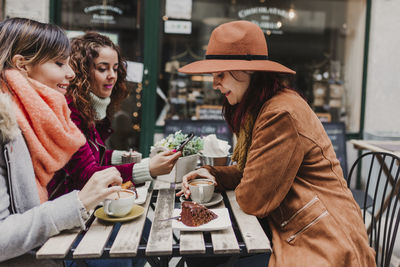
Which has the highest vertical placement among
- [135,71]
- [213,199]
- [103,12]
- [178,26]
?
[103,12]

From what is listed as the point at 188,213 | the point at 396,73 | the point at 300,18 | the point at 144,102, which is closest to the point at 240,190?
the point at 188,213

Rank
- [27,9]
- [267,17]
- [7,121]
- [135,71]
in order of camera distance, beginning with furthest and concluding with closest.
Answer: [267,17], [135,71], [27,9], [7,121]

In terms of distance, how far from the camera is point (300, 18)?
493 cm

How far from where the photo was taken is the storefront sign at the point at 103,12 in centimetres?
429

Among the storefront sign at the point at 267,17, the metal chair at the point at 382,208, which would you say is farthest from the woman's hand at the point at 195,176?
the storefront sign at the point at 267,17

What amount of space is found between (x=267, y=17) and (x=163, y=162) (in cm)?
337

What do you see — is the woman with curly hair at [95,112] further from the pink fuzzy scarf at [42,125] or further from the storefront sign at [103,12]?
the storefront sign at [103,12]

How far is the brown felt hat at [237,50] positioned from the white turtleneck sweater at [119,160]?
2.04 ft

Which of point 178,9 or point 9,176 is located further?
point 178,9

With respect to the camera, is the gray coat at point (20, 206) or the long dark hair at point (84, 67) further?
the long dark hair at point (84, 67)

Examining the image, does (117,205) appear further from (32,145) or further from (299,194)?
(299,194)

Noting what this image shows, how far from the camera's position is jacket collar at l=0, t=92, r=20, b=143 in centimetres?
125

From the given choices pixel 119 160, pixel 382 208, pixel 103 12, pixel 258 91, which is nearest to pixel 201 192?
pixel 258 91

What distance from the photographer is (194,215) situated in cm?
142
